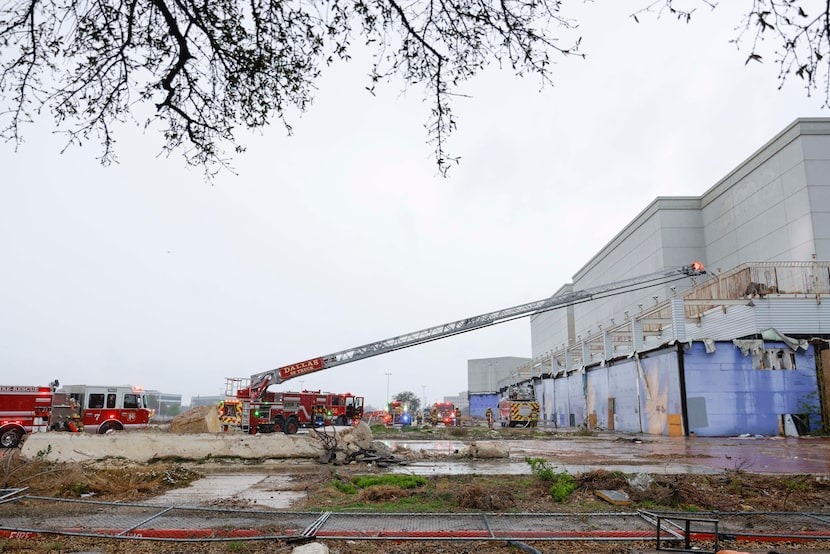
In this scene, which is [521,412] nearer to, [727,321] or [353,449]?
[727,321]

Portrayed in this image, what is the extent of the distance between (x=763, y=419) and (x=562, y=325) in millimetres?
45285

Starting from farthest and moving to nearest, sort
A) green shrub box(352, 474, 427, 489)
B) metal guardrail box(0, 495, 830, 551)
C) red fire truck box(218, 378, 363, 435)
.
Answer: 1. red fire truck box(218, 378, 363, 435)
2. green shrub box(352, 474, 427, 489)
3. metal guardrail box(0, 495, 830, 551)

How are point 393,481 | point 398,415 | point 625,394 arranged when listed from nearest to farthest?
point 393,481, point 625,394, point 398,415

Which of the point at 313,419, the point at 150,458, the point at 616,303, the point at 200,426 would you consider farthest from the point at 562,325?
the point at 150,458

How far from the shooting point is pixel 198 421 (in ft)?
69.6

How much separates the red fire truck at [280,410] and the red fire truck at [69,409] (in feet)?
12.9

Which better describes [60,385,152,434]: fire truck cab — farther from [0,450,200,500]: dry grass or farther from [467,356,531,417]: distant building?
[467,356,531,417]: distant building

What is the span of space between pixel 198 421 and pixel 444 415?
29.8 metres

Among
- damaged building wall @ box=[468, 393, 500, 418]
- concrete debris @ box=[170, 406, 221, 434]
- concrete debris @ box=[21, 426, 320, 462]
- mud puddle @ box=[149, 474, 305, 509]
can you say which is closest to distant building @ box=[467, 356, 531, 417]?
damaged building wall @ box=[468, 393, 500, 418]

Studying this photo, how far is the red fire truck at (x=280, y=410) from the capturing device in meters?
27.3

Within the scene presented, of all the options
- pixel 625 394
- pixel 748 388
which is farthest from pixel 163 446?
pixel 625 394

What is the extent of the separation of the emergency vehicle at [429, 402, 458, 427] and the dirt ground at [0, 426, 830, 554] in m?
36.6

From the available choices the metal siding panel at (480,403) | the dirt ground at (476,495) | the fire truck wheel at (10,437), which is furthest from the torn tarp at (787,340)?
the metal siding panel at (480,403)

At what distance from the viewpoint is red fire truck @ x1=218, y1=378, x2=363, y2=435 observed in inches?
1073
